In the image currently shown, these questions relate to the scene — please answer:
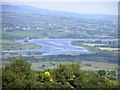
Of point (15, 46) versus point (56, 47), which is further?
point (56, 47)

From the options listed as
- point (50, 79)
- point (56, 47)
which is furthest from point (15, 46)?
point (50, 79)

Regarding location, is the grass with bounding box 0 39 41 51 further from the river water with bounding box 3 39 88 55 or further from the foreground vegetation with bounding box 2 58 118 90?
the foreground vegetation with bounding box 2 58 118 90

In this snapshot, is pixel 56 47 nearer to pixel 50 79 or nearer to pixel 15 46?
pixel 15 46

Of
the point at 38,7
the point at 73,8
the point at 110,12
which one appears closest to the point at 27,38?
the point at 38,7

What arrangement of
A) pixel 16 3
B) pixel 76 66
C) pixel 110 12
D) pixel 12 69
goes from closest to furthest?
pixel 12 69 < pixel 76 66 < pixel 16 3 < pixel 110 12

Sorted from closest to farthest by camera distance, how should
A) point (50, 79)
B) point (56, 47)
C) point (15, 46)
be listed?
point (50, 79)
point (15, 46)
point (56, 47)

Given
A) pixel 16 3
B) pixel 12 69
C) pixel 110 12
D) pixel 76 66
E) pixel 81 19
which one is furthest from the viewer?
pixel 81 19

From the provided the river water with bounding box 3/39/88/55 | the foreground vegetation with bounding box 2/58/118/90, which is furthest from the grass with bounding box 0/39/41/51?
the foreground vegetation with bounding box 2/58/118/90

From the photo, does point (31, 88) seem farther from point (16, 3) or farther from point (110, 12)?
point (110, 12)

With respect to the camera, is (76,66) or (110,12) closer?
(76,66)
